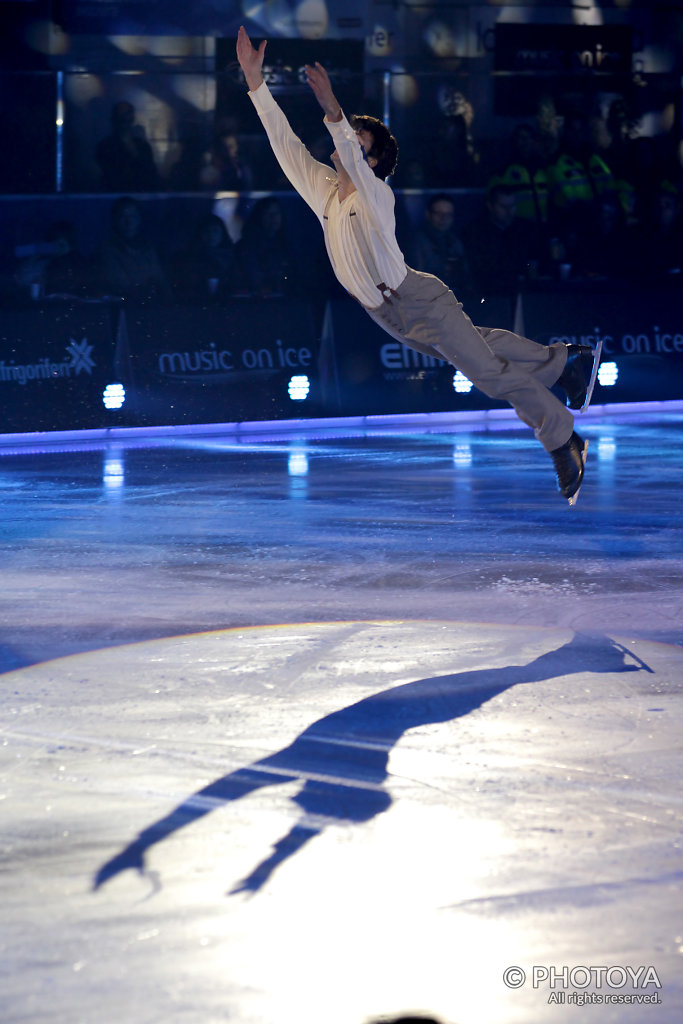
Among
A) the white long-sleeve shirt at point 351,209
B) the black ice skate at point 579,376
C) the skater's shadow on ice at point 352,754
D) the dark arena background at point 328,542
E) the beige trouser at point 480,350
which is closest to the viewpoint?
the dark arena background at point 328,542

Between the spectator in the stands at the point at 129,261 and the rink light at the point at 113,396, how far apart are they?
72 cm

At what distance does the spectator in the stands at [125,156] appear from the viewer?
37.0 ft

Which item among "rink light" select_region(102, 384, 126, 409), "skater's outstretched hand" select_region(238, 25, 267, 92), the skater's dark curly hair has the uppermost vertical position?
"skater's outstretched hand" select_region(238, 25, 267, 92)

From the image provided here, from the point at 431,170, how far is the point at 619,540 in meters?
6.62

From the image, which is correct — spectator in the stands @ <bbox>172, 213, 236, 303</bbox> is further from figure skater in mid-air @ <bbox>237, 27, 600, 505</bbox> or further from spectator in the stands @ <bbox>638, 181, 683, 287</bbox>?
figure skater in mid-air @ <bbox>237, 27, 600, 505</bbox>

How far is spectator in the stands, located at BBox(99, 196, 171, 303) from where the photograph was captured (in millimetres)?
11273

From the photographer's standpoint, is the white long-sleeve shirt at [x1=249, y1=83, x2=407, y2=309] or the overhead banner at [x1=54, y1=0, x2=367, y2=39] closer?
the white long-sleeve shirt at [x1=249, y1=83, x2=407, y2=309]

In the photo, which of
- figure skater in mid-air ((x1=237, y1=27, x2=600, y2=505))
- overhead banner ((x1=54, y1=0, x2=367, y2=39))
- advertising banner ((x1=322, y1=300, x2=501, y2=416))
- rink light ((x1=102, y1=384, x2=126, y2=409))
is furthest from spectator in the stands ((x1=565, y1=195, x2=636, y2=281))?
figure skater in mid-air ((x1=237, y1=27, x2=600, y2=505))

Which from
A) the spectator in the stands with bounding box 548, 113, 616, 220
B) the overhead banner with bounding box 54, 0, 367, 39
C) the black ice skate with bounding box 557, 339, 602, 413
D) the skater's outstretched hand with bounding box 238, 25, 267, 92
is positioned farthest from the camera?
the spectator in the stands with bounding box 548, 113, 616, 220

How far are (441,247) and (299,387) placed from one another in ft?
5.91

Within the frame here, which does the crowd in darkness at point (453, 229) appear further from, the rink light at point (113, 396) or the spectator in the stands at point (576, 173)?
the rink light at point (113, 396)

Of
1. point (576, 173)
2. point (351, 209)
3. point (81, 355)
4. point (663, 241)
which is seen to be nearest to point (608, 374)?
point (663, 241)

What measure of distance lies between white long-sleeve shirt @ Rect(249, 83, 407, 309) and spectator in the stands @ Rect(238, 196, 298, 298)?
631 centimetres

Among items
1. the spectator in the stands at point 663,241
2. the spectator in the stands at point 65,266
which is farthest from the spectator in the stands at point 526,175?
the spectator in the stands at point 65,266
